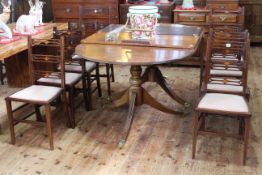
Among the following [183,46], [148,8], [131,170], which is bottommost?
[131,170]

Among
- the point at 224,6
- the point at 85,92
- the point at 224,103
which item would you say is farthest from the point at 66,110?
the point at 224,6

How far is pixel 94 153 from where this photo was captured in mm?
2758

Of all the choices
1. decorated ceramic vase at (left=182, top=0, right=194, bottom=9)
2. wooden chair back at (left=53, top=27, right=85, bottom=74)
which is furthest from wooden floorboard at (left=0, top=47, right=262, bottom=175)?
decorated ceramic vase at (left=182, top=0, right=194, bottom=9)

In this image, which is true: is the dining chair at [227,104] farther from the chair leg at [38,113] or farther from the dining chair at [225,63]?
the chair leg at [38,113]

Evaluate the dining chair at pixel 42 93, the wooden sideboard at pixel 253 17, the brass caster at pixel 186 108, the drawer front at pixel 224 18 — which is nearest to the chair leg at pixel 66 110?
the dining chair at pixel 42 93

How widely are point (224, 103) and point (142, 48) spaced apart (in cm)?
83

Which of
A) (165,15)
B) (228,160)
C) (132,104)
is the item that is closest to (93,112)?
(132,104)

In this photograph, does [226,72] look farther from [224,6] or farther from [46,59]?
[224,6]

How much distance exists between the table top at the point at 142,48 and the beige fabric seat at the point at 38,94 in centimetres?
38

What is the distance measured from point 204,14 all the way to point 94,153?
2.65 m

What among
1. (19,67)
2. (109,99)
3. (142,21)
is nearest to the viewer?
(142,21)

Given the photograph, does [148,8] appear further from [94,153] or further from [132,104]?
[94,153]

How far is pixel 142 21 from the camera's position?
3.03m

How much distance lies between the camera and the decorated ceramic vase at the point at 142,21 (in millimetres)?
3016
